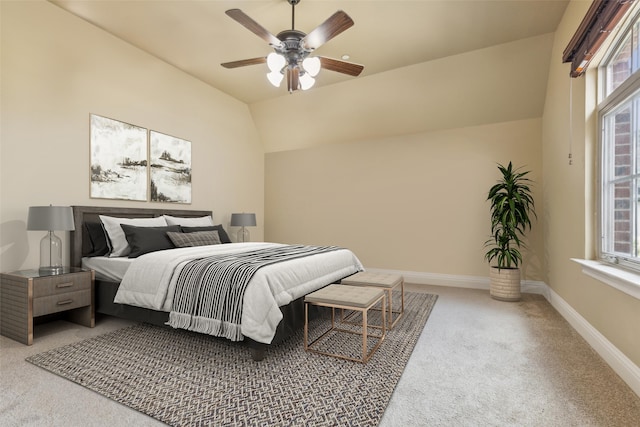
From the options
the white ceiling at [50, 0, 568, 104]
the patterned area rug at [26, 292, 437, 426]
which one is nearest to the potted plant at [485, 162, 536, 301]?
the white ceiling at [50, 0, 568, 104]

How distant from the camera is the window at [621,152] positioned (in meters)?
2.23

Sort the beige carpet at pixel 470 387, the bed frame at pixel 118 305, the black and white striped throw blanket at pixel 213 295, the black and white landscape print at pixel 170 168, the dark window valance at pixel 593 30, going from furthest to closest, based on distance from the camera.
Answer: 1. the black and white landscape print at pixel 170 168
2. the bed frame at pixel 118 305
3. the black and white striped throw blanket at pixel 213 295
4. the dark window valance at pixel 593 30
5. the beige carpet at pixel 470 387

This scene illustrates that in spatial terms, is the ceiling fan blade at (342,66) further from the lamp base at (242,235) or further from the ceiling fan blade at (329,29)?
the lamp base at (242,235)

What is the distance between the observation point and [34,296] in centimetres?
263

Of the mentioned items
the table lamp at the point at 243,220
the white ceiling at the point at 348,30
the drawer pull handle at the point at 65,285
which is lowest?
the drawer pull handle at the point at 65,285

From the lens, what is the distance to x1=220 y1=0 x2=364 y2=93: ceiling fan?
8.15ft

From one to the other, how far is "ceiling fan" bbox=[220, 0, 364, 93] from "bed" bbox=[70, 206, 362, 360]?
167cm

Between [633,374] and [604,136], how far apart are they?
180 cm

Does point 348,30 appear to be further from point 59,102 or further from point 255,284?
point 59,102

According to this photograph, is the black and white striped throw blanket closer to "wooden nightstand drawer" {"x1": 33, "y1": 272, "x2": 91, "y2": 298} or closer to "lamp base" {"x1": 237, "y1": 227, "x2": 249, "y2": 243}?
"wooden nightstand drawer" {"x1": 33, "y1": 272, "x2": 91, "y2": 298}

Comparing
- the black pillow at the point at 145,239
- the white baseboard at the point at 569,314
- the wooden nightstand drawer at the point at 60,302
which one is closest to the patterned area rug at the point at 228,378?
the wooden nightstand drawer at the point at 60,302

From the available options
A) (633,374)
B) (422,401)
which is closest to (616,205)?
(633,374)

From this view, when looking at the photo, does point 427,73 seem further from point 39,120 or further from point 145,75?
point 39,120

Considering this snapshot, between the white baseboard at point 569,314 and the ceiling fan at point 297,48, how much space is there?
9.60ft
